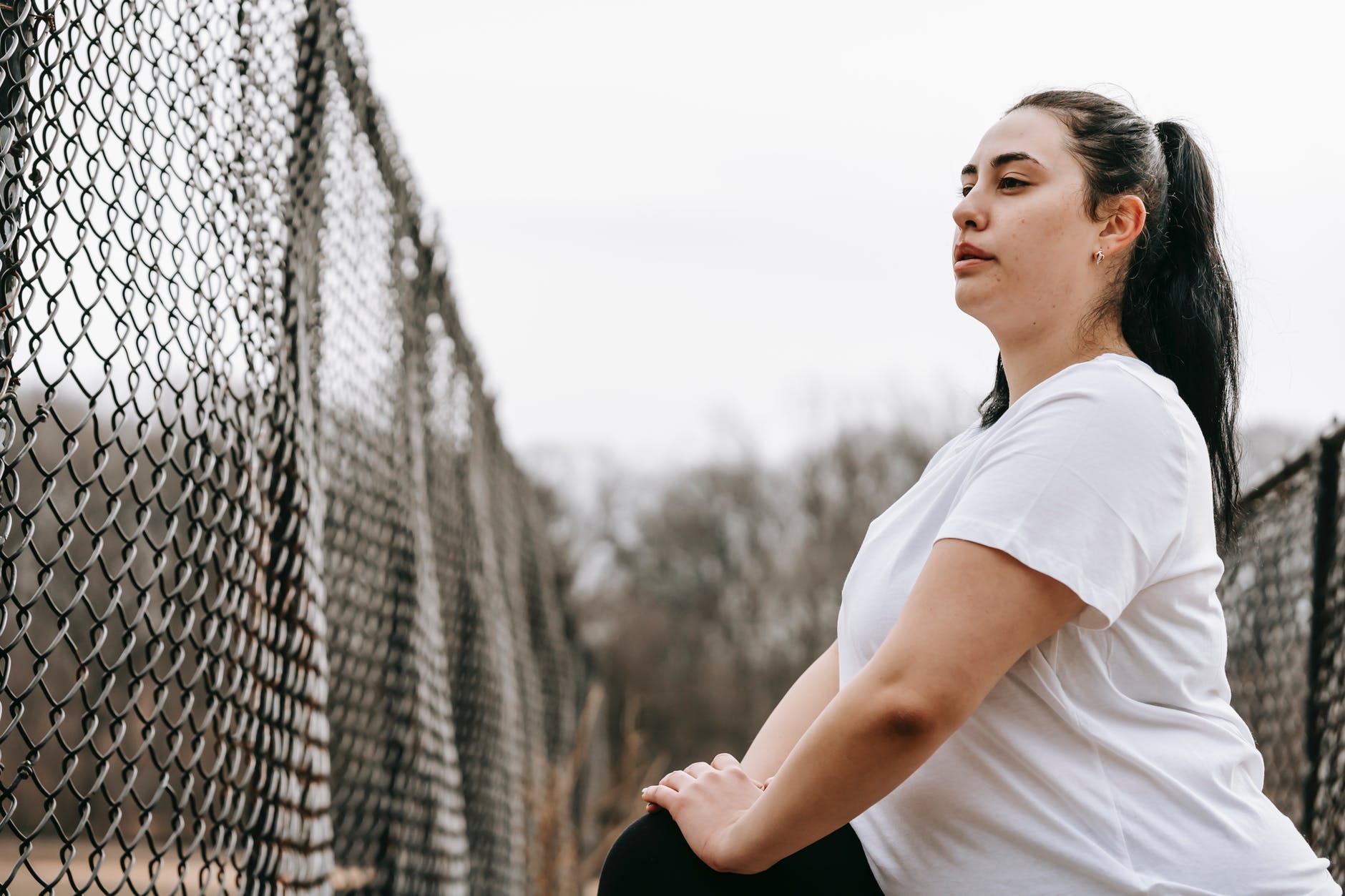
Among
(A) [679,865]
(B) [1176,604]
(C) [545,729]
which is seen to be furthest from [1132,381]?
(C) [545,729]

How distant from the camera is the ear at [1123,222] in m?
1.42

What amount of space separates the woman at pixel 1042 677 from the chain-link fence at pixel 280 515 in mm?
821

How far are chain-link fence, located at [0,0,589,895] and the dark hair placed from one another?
3.89ft

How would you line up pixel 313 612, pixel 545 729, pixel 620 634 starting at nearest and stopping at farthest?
pixel 313 612 < pixel 545 729 < pixel 620 634

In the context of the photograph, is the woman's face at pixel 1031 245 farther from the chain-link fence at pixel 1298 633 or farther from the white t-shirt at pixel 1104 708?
the chain-link fence at pixel 1298 633

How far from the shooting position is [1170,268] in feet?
4.79

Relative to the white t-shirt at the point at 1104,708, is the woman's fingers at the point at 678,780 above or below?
below

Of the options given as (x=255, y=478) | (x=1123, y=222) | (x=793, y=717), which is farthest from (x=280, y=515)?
(x=1123, y=222)

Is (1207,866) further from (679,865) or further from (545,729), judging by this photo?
(545,729)

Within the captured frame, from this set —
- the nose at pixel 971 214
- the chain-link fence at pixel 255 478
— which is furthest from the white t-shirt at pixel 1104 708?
the chain-link fence at pixel 255 478

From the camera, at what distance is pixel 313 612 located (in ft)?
7.16

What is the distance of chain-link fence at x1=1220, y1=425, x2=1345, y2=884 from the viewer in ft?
9.02

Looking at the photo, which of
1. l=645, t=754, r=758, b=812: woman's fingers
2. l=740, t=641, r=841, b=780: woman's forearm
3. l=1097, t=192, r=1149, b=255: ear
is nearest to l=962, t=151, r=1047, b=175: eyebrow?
l=1097, t=192, r=1149, b=255: ear

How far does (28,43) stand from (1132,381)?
127cm
